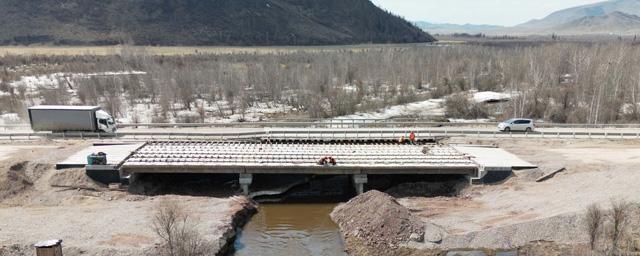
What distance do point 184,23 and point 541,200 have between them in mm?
129285

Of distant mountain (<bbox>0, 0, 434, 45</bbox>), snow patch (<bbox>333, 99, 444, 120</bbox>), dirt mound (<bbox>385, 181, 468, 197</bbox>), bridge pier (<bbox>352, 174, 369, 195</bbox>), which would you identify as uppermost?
distant mountain (<bbox>0, 0, 434, 45</bbox>)

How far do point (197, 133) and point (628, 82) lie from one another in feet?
161

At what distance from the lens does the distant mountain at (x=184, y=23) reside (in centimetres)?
12710

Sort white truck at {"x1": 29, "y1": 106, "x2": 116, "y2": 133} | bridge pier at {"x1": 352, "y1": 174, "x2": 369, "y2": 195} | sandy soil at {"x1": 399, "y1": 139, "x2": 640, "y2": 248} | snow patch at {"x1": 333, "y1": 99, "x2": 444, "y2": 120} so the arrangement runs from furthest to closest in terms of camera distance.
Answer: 1. snow patch at {"x1": 333, "y1": 99, "x2": 444, "y2": 120}
2. white truck at {"x1": 29, "y1": 106, "x2": 116, "y2": 133}
3. bridge pier at {"x1": 352, "y1": 174, "x2": 369, "y2": 195}
4. sandy soil at {"x1": 399, "y1": 139, "x2": 640, "y2": 248}

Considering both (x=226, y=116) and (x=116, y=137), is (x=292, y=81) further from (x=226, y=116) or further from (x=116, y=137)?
(x=116, y=137)

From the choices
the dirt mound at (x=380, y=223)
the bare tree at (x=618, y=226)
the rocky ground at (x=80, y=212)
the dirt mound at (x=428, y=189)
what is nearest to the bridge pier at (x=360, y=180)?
the dirt mound at (x=428, y=189)

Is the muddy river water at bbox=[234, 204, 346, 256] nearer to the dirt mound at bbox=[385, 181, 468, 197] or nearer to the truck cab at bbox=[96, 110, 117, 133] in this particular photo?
the dirt mound at bbox=[385, 181, 468, 197]

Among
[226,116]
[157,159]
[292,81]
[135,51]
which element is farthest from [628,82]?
[135,51]

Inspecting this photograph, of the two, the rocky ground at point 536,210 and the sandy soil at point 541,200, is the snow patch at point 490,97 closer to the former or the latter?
the sandy soil at point 541,200

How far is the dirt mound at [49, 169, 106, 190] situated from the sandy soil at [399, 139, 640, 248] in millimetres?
18938

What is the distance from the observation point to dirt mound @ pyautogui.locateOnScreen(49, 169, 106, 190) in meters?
31.2

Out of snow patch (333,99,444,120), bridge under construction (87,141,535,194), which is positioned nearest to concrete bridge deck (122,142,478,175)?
bridge under construction (87,141,535,194)

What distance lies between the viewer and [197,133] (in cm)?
4097

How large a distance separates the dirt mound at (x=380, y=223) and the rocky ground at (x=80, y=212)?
242 inches
